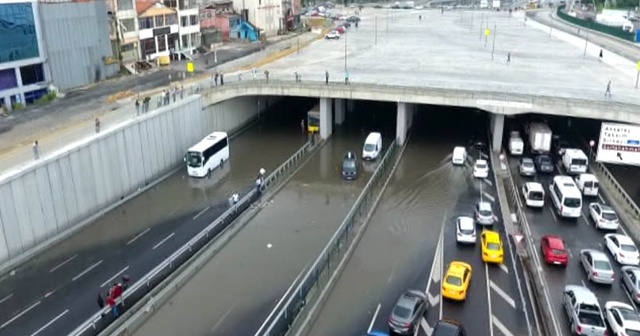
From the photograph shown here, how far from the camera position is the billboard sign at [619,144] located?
40.8 m

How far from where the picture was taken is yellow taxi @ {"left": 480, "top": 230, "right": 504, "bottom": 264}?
29.9 m

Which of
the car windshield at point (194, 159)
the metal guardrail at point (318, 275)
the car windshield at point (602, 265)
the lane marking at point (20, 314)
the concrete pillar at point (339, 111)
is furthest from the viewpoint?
the concrete pillar at point (339, 111)

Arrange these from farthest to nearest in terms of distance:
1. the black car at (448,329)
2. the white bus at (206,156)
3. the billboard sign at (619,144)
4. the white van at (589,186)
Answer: the white bus at (206,156) → the billboard sign at (619,144) → the white van at (589,186) → the black car at (448,329)

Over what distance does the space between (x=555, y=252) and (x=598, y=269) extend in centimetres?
234

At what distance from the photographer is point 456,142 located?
53188mm

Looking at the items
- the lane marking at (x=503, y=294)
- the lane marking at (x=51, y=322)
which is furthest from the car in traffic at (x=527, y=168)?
the lane marking at (x=51, y=322)

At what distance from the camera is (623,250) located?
3020 centimetres

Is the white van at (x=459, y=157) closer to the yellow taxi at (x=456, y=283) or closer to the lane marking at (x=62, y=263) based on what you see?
the yellow taxi at (x=456, y=283)

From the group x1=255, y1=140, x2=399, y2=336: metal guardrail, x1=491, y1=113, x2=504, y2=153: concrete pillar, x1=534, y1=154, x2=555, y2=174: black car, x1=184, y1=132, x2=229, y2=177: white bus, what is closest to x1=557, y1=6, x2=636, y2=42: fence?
x1=491, y1=113, x2=504, y2=153: concrete pillar

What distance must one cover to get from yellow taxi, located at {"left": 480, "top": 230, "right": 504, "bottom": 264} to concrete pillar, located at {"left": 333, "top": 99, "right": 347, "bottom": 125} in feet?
98.2

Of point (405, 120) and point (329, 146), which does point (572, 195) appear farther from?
point (329, 146)

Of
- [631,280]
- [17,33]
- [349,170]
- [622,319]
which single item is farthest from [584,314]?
[17,33]

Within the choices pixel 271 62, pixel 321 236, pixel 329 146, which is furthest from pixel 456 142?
pixel 271 62

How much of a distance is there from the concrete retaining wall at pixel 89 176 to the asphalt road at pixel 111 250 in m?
1.00
